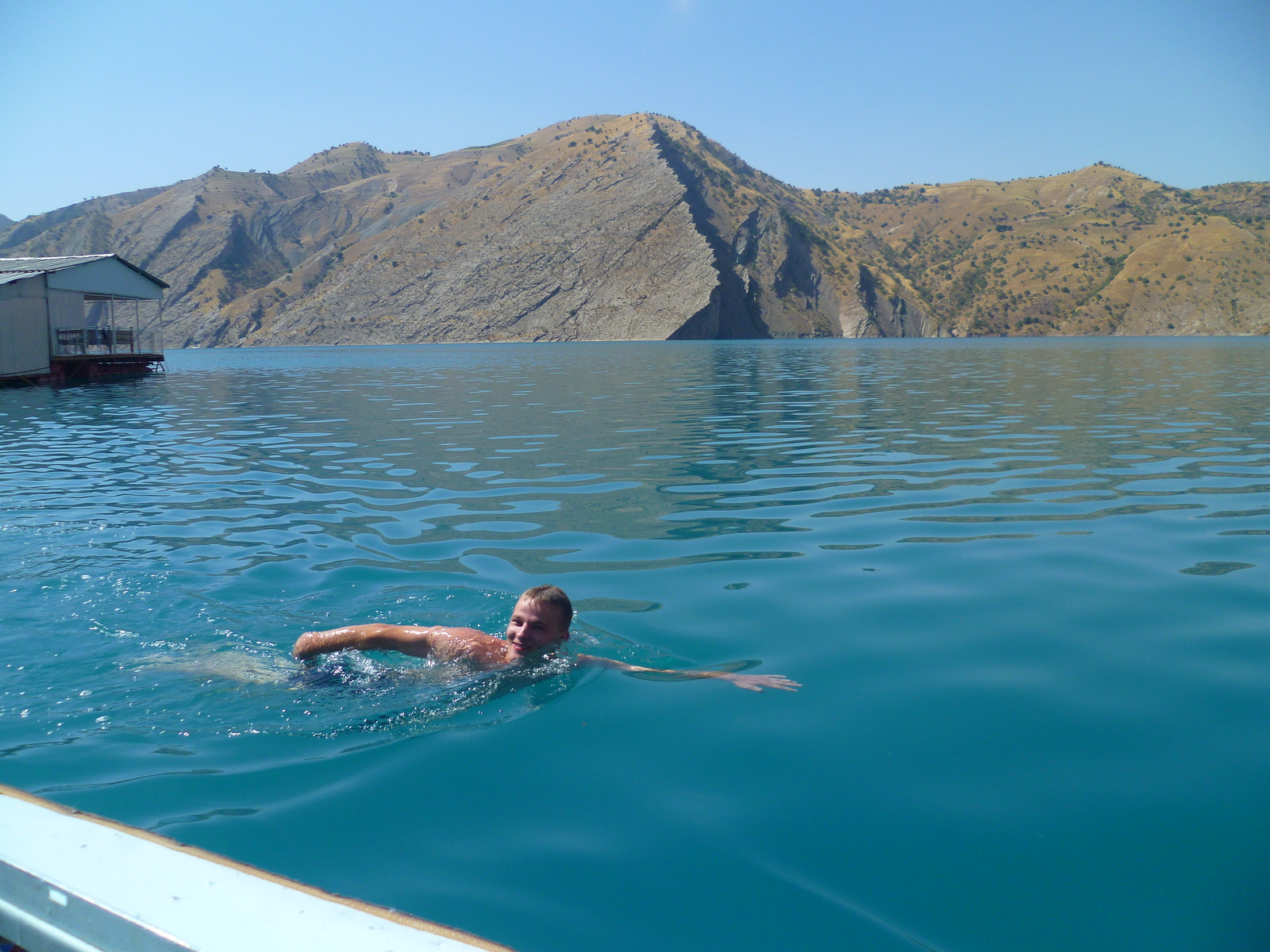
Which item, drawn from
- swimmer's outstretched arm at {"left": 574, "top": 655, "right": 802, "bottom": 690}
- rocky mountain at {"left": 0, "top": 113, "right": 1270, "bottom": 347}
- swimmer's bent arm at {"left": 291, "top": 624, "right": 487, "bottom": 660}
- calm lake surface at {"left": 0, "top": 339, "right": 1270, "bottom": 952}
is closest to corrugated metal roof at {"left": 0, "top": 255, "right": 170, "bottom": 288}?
calm lake surface at {"left": 0, "top": 339, "right": 1270, "bottom": 952}

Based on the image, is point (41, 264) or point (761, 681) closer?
point (761, 681)

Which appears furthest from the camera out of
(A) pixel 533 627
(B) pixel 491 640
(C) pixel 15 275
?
Answer: (C) pixel 15 275

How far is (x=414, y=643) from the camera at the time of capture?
491 centimetres

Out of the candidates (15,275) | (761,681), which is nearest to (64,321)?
(15,275)

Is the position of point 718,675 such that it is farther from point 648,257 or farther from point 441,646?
point 648,257

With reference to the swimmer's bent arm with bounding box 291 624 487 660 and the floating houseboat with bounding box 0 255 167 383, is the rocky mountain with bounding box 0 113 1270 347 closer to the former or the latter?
the floating houseboat with bounding box 0 255 167 383

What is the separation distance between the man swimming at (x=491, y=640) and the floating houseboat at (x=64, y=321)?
32.7 meters

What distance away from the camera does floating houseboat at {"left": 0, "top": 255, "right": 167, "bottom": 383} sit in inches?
1178

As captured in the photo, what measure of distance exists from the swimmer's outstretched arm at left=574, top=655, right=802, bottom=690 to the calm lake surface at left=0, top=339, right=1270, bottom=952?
0.08 metres

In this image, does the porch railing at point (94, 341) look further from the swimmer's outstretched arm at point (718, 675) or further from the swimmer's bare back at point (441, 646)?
the swimmer's outstretched arm at point (718, 675)

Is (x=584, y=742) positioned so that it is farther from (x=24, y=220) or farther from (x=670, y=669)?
(x=24, y=220)

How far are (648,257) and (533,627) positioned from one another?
103 metres

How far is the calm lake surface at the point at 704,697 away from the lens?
2.87 m

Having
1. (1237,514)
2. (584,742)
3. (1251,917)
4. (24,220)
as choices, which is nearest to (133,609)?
(584,742)
